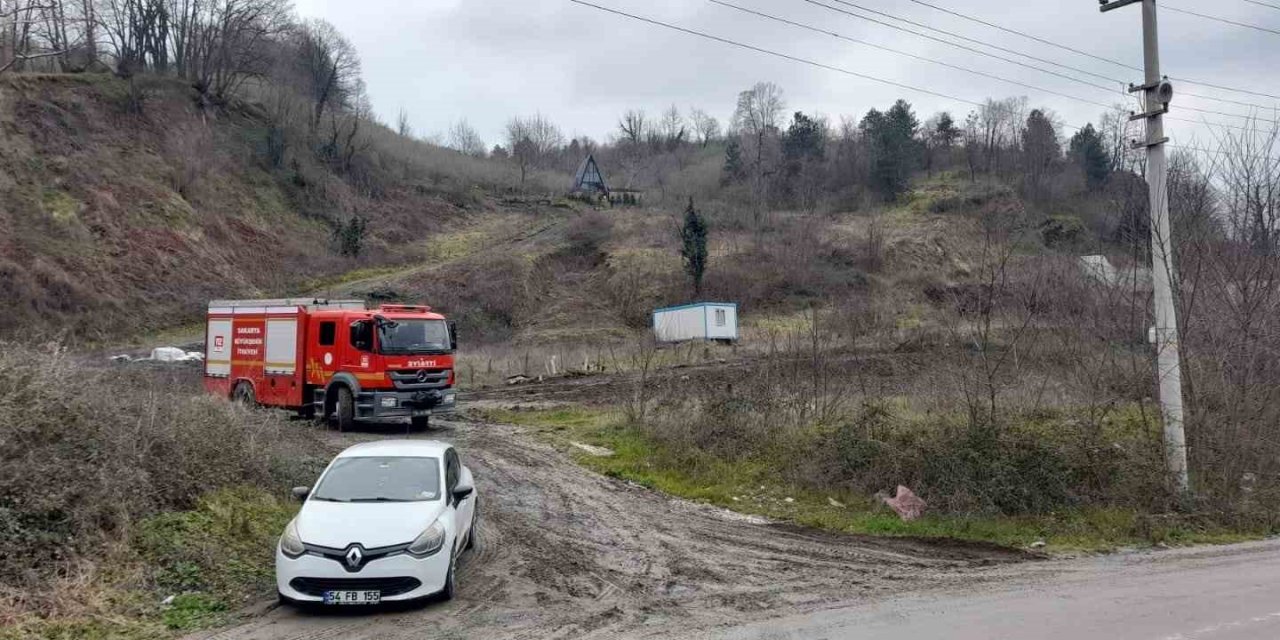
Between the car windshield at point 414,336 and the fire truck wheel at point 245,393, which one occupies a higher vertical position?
the car windshield at point 414,336

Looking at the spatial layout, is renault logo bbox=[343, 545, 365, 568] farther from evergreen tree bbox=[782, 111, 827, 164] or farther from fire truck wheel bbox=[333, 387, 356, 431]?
evergreen tree bbox=[782, 111, 827, 164]

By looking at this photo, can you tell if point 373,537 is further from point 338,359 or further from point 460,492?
point 338,359

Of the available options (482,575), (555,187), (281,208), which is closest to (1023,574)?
(482,575)

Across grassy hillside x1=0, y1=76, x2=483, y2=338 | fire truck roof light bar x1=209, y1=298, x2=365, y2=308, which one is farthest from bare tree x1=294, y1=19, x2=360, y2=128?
fire truck roof light bar x1=209, y1=298, x2=365, y2=308

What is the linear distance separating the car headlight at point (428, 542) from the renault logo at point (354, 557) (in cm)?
45

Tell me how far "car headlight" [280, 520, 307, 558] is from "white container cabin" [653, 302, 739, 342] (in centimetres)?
Answer: 3799

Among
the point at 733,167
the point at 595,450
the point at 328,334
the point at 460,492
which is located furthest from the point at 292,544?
the point at 733,167

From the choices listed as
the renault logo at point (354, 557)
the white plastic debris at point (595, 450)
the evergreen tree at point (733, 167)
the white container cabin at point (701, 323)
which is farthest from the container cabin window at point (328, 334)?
the evergreen tree at point (733, 167)

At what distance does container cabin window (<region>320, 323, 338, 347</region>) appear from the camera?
2097 centimetres

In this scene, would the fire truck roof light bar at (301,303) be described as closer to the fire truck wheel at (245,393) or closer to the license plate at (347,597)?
the fire truck wheel at (245,393)

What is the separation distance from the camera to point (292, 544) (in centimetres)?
831

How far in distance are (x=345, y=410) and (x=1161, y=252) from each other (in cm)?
1745

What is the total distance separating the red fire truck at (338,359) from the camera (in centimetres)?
2044

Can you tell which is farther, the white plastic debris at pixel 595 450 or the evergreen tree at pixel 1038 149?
the evergreen tree at pixel 1038 149
